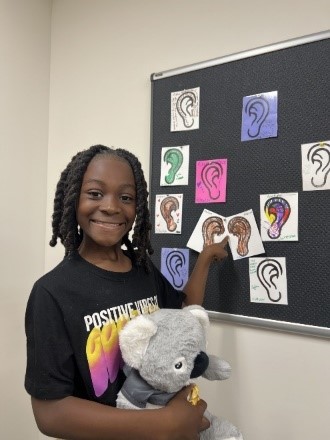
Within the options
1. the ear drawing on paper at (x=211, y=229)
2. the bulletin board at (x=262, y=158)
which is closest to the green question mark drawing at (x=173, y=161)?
the bulletin board at (x=262, y=158)

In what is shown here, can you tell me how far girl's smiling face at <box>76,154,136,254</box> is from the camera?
938 millimetres

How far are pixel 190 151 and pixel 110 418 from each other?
86 centimetres

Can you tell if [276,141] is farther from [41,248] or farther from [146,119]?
[41,248]

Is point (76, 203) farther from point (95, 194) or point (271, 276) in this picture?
point (271, 276)

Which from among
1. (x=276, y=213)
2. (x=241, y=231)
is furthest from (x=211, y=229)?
(x=276, y=213)

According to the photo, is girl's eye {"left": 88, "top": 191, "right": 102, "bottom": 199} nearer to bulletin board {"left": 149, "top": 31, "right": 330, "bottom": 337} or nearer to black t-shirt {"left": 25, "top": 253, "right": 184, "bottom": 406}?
black t-shirt {"left": 25, "top": 253, "right": 184, "bottom": 406}

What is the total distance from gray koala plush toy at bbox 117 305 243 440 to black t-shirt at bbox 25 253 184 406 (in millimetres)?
57

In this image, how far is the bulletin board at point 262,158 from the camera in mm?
1119

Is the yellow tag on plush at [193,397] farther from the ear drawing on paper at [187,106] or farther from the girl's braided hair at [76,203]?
the ear drawing on paper at [187,106]

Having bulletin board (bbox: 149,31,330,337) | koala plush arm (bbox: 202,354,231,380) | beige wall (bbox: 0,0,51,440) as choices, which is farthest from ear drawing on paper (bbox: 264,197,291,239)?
beige wall (bbox: 0,0,51,440)

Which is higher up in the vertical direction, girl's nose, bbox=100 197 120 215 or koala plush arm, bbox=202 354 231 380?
girl's nose, bbox=100 197 120 215

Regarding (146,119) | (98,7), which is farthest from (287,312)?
(98,7)

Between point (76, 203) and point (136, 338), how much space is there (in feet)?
1.17

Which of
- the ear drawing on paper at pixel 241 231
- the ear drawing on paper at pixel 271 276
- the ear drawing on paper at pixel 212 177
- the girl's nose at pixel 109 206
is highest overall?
the ear drawing on paper at pixel 212 177
